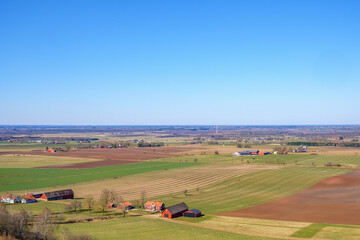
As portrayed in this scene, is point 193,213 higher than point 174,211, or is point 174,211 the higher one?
point 174,211

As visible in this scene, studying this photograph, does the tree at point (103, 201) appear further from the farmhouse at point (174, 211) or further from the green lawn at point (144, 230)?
the farmhouse at point (174, 211)

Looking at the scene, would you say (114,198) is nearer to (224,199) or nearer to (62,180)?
(224,199)

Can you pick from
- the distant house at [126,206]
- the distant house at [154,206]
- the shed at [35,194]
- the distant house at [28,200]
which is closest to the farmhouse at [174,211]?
the distant house at [154,206]

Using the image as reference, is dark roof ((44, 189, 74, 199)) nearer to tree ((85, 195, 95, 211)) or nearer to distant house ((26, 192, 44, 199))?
distant house ((26, 192, 44, 199))

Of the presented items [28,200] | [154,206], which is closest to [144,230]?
[154,206]

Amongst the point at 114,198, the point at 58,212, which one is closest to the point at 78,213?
the point at 58,212

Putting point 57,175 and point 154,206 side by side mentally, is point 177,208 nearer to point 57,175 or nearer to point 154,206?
point 154,206

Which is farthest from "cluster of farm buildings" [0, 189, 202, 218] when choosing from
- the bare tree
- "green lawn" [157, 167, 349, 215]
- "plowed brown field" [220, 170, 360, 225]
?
"plowed brown field" [220, 170, 360, 225]

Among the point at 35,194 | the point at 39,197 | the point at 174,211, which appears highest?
the point at 174,211
